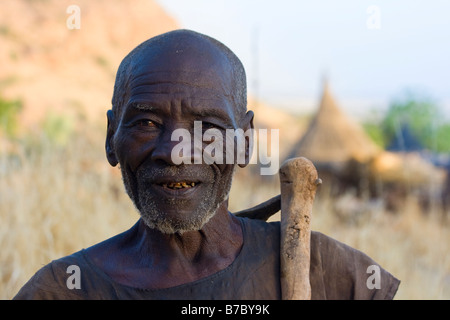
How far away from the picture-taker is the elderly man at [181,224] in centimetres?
155

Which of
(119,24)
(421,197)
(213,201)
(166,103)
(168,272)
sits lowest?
(421,197)

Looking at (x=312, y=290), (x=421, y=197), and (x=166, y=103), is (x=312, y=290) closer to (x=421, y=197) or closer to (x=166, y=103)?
(x=166, y=103)

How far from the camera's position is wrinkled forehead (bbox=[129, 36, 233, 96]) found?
5.15 ft

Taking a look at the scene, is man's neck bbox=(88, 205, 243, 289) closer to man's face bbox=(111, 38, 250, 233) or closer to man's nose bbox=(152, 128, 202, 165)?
man's face bbox=(111, 38, 250, 233)

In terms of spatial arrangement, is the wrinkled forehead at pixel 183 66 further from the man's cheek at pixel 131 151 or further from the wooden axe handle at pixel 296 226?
the wooden axe handle at pixel 296 226

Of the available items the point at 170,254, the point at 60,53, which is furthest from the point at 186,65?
the point at 60,53

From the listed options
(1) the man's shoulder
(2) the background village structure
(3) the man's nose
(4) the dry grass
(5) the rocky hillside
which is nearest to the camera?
(3) the man's nose

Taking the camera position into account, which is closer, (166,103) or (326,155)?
(166,103)

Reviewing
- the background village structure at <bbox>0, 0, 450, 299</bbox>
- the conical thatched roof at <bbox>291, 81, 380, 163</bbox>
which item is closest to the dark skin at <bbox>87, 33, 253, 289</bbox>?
the background village structure at <bbox>0, 0, 450, 299</bbox>

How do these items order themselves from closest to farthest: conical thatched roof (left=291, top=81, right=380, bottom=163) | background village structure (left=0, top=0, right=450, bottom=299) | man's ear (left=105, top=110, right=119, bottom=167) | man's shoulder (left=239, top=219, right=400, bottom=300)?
man's shoulder (left=239, top=219, right=400, bottom=300)
man's ear (left=105, top=110, right=119, bottom=167)
background village structure (left=0, top=0, right=450, bottom=299)
conical thatched roof (left=291, top=81, right=380, bottom=163)

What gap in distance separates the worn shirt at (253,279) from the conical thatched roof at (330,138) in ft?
31.7

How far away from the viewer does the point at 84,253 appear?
1688 mm
